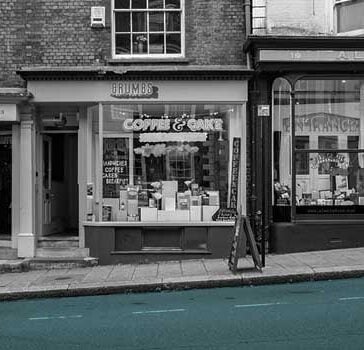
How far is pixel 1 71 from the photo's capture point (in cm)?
1280

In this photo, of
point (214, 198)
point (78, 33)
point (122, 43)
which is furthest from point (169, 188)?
point (78, 33)

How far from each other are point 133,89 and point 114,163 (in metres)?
1.57

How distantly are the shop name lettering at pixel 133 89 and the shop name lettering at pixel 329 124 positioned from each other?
3.11 metres

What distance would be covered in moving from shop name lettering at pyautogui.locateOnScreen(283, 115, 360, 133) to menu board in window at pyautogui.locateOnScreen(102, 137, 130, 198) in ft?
12.1

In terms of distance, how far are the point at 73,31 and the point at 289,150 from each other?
5.09 meters

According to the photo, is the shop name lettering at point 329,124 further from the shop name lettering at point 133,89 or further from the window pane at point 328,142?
the shop name lettering at point 133,89

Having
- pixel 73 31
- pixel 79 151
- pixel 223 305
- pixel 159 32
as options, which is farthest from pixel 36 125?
pixel 223 305

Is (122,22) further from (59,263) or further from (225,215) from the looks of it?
(59,263)

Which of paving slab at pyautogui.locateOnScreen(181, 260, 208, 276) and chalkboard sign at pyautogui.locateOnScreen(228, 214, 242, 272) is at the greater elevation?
chalkboard sign at pyautogui.locateOnScreen(228, 214, 242, 272)

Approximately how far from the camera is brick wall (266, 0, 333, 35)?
12531 mm

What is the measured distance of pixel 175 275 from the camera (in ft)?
35.1

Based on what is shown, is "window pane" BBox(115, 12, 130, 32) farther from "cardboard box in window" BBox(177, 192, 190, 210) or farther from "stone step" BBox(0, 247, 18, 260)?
"stone step" BBox(0, 247, 18, 260)

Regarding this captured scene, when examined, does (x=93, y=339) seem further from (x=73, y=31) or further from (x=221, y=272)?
(x=73, y=31)

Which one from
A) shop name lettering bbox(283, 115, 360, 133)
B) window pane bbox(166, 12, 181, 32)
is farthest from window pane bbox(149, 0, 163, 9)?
shop name lettering bbox(283, 115, 360, 133)
